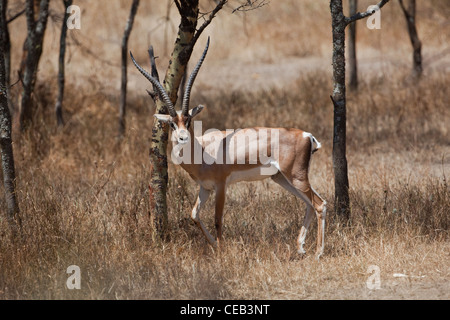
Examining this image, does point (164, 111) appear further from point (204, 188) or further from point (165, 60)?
point (165, 60)

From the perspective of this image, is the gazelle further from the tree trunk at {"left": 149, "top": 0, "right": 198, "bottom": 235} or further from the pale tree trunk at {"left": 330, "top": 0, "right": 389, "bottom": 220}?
the pale tree trunk at {"left": 330, "top": 0, "right": 389, "bottom": 220}

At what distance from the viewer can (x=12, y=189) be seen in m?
6.26

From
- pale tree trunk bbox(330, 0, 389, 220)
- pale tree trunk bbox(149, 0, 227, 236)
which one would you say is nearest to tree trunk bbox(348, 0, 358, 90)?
pale tree trunk bbox(330, 0, 389, 220)

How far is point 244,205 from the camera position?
7816mm

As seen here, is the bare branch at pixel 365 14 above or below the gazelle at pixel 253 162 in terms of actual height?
above

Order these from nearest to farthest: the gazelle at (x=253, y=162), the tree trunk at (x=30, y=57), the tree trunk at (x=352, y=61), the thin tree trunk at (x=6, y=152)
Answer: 1. the thin tree trunk at (x=6, y=152)
2. the gazelle at (x=253, y=162)
3. the tree trunk at (x=30, y=57)
4. the tree trunk at (x=352, y=61)

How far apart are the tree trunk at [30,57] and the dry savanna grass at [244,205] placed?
31 centimetres

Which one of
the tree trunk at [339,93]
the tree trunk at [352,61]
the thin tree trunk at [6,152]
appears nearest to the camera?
the thin tree trunk at [6,152]

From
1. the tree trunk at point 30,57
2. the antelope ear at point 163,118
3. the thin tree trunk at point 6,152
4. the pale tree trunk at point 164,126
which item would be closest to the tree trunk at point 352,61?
the tree trunk at point 30,57

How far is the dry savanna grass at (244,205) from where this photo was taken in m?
5.57

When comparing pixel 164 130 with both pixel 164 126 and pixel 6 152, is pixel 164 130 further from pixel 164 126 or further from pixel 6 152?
pixel 6 152

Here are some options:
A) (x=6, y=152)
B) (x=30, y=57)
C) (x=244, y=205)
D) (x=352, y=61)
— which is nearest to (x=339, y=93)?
(x=244, y=205)

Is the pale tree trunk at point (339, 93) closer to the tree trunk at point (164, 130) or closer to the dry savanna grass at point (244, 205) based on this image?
the dry savanna grass at point (244, 205)

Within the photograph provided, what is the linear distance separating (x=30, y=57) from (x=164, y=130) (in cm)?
449
